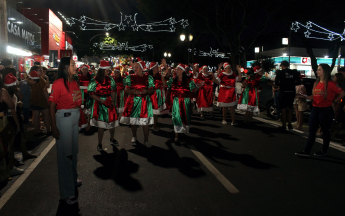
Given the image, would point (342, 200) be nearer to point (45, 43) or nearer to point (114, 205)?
point (114, 205)

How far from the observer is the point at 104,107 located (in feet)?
24.1

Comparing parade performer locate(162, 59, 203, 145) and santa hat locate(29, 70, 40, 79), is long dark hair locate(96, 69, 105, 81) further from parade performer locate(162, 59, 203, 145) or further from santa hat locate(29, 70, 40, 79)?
santa hat locate(29, 70, 40, 79)

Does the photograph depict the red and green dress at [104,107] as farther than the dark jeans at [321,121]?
Yes

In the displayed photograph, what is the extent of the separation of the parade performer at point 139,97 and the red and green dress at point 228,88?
3924 millimetres

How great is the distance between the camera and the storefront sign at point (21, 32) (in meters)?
22.6

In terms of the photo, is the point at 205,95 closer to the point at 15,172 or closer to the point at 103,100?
the point at 103,100

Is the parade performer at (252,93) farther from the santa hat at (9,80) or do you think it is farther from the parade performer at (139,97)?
the santa hat at (9,80)

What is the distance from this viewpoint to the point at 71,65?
14.5ft

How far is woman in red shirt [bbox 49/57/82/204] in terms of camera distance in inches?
171

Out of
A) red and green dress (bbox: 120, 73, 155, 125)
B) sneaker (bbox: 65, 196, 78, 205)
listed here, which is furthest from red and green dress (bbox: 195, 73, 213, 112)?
sneaker (bbox: 65, 196, 78, 205)

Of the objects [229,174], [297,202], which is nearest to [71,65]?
[229,174]

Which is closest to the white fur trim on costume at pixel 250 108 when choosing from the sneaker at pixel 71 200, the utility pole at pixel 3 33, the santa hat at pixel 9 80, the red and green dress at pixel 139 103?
the red and green dress at pixel 139 103

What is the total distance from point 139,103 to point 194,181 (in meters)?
3.02

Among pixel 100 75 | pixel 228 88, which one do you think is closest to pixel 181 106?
pixel 100 75
